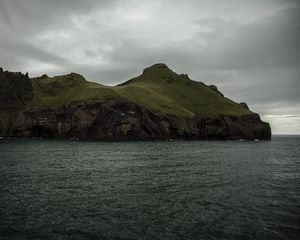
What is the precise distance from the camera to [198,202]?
30.4 metres

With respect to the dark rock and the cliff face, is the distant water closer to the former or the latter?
the dark rock

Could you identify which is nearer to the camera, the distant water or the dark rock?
the distant water

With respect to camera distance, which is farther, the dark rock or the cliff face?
the cliff face

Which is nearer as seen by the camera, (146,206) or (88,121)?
(146,206)

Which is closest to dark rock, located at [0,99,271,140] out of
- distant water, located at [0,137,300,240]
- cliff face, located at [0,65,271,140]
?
cliff face, located at [0,65,271,140]

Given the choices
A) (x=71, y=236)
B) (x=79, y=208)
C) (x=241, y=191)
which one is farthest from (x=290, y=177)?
(x=71, y=236)

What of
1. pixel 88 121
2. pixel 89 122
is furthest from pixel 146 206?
pixel 88 121

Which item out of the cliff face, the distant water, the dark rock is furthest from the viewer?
the cliff face

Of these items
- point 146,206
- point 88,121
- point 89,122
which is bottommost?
point 146,206

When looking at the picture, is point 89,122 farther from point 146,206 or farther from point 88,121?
point 146,206

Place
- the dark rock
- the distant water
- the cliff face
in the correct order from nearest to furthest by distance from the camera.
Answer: the distant water < the dark rock < the cliff face

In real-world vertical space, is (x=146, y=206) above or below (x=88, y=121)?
below

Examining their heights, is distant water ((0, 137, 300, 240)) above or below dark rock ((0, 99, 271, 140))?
below

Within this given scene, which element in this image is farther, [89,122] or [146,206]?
[89,122]
